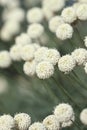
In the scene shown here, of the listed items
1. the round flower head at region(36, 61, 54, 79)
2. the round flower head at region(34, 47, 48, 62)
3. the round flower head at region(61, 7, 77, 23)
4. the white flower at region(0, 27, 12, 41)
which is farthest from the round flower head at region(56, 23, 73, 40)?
the white flower at region(0, 27, 12, 41)

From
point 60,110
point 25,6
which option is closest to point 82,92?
point 60,110

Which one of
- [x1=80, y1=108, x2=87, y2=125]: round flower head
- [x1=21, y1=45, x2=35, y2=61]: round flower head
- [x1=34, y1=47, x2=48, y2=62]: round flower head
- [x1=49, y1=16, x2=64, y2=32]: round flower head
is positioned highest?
[x1=49, y1=16, x2=64, y2=32]: round flower head

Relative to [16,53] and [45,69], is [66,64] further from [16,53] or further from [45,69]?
[16,53]

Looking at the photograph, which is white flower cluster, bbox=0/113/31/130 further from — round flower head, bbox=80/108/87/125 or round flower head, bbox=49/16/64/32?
round flower head, bbox=49/16/64/32

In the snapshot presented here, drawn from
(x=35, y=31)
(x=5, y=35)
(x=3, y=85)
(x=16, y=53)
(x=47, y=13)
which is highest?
(x=5, y=35)

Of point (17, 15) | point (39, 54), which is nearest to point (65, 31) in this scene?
point (39, 54)

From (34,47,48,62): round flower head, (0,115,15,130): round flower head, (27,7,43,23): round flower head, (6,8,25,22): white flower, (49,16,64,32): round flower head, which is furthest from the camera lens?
(6,8,25,22): white flower

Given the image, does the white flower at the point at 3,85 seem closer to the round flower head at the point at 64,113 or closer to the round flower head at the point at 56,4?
the round flower head at the point at 56,4
